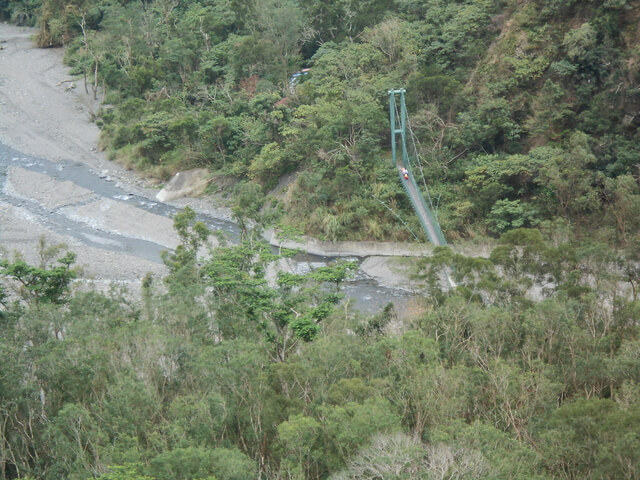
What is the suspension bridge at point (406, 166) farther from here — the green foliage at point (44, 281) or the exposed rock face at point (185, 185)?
the green foliage at point (44, 281)

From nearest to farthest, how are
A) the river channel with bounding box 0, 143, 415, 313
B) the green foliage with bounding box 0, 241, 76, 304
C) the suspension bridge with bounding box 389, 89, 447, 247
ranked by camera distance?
the green foliage with bounding box 0, 241, 76, 304, the river channel with bounding box 0, 143, 415, 313, the suspension bridge with bounding box 389, 89, 447, 247

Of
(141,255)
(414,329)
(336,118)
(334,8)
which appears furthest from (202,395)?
(334,8)

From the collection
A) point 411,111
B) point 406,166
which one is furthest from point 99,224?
point 411,111

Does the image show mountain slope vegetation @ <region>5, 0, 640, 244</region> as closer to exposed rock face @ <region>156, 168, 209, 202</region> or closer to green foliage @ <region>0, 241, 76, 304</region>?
exposed rock face @ <region>156, 168, 209, 202</region>

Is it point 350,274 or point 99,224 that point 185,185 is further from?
point 350,274

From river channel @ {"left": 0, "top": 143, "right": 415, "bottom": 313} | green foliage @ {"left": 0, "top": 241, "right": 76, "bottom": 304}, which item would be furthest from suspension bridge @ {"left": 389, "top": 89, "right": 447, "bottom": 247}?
green foliage @ {"left": 0, "top": 241, "right": 76, "bottom": 304}

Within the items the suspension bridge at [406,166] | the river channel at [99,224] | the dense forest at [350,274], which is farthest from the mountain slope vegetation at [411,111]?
the river channel at [99,224]
